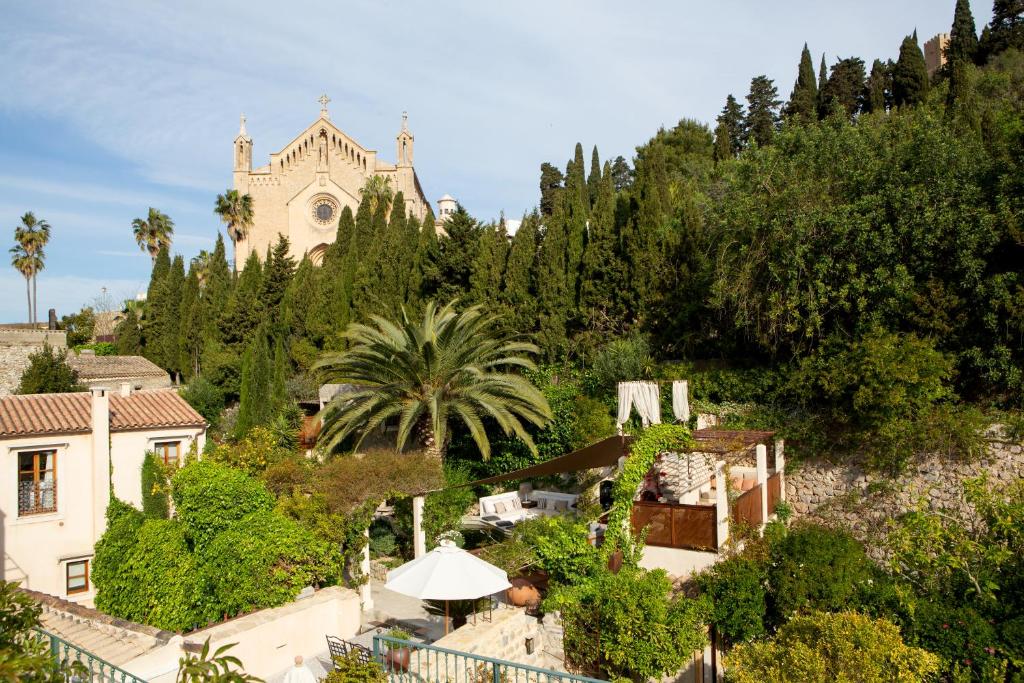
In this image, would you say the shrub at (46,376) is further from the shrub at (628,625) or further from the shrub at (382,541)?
the shrub at (628,625)

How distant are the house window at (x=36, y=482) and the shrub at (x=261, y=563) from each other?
649 cm

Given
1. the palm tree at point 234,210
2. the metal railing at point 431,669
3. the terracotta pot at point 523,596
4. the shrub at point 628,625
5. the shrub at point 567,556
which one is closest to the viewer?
the metal railing at point 431,669

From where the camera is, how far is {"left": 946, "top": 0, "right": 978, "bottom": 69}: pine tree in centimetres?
3609

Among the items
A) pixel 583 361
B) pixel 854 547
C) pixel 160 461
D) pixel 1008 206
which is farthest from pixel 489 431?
pixel 1008 206

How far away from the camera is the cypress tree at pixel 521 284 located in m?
20.7

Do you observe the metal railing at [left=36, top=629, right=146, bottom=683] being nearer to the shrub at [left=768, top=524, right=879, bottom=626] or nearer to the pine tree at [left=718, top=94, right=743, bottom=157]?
the shrub at [left=768, top=524, right=879, bottom=626]

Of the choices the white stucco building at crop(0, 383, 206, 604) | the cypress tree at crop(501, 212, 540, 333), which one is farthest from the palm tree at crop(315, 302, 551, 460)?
the white stucco building at crop(0, 383, 206, 604)

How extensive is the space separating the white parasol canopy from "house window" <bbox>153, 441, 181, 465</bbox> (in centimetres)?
1130

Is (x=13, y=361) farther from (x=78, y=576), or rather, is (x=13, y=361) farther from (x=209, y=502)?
(x=209, y=502)

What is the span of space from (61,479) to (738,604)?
1498 cm

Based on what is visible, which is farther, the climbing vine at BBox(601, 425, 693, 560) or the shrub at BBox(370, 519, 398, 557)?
the shrub at BBox(370, 519, 398, 557)

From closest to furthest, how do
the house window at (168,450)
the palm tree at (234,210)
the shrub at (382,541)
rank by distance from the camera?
the shrub at (382,541), the house window at (168,450), the palm tree at (234,210)

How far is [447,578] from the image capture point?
8727 millimetres

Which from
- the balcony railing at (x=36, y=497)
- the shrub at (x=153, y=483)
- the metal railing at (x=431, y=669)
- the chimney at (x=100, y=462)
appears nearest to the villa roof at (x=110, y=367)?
the shrub at (x=153, y=483)
